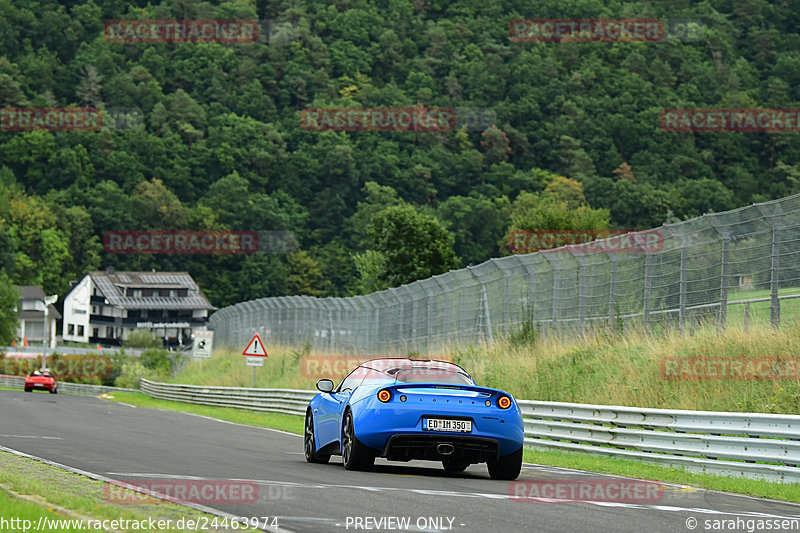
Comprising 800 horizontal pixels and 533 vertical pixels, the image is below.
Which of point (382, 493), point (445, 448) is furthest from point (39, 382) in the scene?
point (382, 493)

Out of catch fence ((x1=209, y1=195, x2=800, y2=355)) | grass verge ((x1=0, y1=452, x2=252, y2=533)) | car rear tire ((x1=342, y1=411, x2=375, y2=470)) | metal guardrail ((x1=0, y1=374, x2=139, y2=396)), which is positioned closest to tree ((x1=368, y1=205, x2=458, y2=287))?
metal guardrail ((x1=0, y1=374, x2=139, y2=396))

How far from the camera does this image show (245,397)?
1437 inches

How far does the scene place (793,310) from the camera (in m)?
17.3

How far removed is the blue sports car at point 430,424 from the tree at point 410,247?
60933 mm

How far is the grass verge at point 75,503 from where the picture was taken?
734 cm

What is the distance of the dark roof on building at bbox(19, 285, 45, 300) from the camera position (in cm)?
15225

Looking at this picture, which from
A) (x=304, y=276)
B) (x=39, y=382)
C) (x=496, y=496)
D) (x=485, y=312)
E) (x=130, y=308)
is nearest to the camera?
(x=496, y=496)

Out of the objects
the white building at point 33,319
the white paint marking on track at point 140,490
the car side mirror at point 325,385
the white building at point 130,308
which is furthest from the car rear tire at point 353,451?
the white building at point 33,319

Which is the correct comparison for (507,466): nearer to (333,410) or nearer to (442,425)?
(442,425)

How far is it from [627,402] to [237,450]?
6.56 metres

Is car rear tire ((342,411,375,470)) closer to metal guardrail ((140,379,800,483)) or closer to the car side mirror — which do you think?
the car side mirror

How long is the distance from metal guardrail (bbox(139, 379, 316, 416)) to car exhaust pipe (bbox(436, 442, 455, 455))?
17334 millimetres

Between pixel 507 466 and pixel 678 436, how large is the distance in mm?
3252

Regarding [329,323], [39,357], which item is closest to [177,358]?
[39,357]
